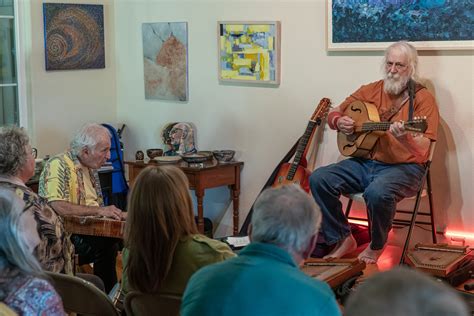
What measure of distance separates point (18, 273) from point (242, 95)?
12.1 feet

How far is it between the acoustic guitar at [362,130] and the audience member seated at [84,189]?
148cm

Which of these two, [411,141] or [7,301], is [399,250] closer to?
[411,141]

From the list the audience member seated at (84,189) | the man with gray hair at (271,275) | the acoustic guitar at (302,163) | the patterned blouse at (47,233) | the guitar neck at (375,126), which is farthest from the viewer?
the acoustic guitar at (302,163)

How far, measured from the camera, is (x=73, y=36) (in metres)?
5.94

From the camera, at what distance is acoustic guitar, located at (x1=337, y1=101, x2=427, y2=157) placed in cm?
445

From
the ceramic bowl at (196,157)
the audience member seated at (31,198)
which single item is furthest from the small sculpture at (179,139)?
the audience member seated at (31,198)

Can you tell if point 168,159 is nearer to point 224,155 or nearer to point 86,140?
point 224,155

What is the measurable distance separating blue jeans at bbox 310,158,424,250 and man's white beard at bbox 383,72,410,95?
439 millimetres

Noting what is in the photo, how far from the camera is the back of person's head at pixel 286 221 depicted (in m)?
2.08

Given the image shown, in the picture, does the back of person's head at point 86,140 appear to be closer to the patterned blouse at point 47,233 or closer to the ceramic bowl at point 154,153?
the patterned blouse at point 47,233

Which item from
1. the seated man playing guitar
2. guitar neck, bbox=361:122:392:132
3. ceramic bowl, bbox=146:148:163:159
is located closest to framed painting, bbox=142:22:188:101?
ceramic bowl, bbox=146:148:163:159

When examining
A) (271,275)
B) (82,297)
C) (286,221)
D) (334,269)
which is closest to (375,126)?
(334,269)

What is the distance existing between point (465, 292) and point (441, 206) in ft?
3.27

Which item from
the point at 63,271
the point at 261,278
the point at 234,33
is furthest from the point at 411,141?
the point at 261,278
